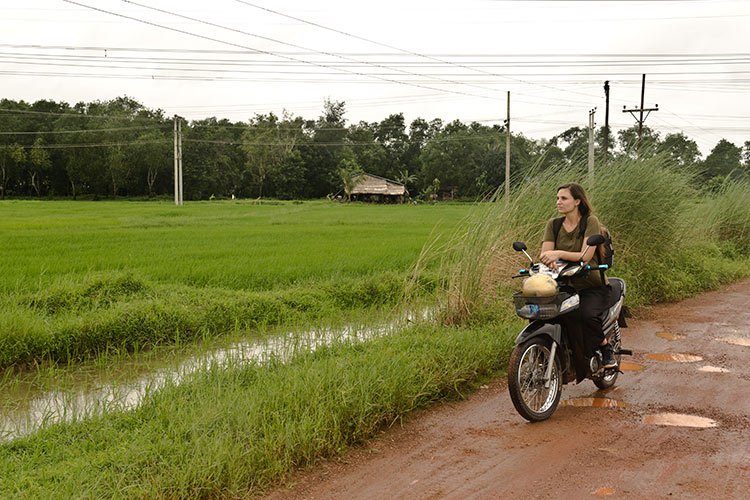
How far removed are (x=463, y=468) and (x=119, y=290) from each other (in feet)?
22.6

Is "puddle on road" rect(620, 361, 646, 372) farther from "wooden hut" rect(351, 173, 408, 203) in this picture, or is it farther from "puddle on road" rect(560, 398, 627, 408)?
"wooden hut" rect(351, 173, 408, 203)

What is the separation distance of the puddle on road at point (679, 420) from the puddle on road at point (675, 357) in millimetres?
1875

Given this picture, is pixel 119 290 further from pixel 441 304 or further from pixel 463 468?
pixel 463 468

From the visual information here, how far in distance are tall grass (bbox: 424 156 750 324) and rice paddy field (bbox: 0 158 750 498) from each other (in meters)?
0.03

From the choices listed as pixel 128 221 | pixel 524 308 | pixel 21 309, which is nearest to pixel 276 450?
pixel 524 308

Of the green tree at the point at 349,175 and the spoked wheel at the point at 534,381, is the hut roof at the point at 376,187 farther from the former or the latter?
the spoked wheel at the point at 534,381

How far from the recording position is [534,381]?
4.88 metres

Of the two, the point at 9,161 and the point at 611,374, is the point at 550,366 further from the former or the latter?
the point at 9,161

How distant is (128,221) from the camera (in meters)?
26.3

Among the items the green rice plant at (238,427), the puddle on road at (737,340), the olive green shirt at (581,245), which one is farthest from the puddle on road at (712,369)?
the green rice plant at (238,427)

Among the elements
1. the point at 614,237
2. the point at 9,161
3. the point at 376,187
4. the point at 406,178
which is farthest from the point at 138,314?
the point at 406,178

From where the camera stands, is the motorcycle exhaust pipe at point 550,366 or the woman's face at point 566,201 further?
the woman's face at point 566,201

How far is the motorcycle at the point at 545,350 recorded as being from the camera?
4668 mm

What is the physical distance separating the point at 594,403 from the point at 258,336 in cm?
455
